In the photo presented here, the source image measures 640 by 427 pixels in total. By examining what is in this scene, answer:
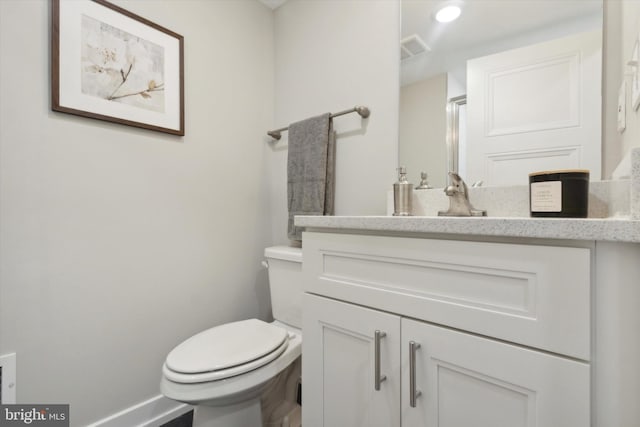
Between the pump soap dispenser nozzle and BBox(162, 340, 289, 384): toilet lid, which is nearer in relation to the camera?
BBox(162, 340, 289, 384): toilet lid

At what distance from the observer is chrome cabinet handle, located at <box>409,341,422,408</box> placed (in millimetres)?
666

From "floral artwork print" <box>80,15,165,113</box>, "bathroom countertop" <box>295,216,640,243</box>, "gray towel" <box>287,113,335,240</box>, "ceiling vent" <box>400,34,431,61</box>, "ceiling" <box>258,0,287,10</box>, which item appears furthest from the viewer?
"ceiling" <box>258,0,287,10</box>

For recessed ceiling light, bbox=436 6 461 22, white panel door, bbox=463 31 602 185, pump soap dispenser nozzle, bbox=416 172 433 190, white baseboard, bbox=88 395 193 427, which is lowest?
white baseboard, bbox=88 395 193 427

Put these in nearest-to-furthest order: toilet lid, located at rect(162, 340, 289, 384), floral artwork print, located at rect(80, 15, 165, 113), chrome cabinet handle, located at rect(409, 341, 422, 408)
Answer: chrome cabinet handle, located at rect(409, 341, 422, 408), toilet lid, located at rect(162, 340, 289, 384), floral artwork print, located at rect(80, 15, 165, 113)

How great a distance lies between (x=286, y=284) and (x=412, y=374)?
2.68 feet

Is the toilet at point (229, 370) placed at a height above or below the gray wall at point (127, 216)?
below

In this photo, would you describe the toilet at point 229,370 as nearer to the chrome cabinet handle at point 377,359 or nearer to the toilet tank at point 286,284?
the toilet tank at point 286,284

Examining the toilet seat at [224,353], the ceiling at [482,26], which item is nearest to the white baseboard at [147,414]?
the toilet seat at [224,353]

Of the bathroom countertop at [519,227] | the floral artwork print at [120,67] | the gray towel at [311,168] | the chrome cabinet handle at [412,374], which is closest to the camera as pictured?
the bathroom countertop at [519,227]

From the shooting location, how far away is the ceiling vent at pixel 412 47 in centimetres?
126

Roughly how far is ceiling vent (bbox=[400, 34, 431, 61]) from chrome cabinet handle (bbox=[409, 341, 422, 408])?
1.15 m

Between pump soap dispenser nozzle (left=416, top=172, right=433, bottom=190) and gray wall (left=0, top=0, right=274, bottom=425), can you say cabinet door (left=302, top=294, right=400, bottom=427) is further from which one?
gray wall (left=0, top=0, right=274, bottom=425)

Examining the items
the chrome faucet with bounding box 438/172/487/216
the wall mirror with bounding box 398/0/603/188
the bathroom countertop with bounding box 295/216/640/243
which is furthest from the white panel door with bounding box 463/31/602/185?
the bathroom countertop with bounding box 295/216/640/243

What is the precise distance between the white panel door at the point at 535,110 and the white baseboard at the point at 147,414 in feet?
5.18
